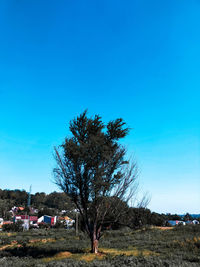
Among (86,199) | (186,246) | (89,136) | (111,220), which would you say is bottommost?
(186,246)

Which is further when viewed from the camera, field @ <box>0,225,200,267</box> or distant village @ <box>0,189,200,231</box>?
distant village @ <box>0,189,200,231</box>

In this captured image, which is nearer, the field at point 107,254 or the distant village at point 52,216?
the field at point 107,254

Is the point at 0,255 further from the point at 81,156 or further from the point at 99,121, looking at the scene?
the point at 99,121

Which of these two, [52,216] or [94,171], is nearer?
[94,171]

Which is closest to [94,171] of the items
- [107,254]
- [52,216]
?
[107,254]

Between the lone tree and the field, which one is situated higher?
the lone tree

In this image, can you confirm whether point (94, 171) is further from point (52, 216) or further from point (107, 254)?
point (52, 216)

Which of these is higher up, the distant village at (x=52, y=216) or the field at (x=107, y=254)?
the distant village at (x=52, y=216)

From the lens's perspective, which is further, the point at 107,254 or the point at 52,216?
the point at 52,216

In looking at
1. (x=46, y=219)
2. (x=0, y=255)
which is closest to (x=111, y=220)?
(x=0, y=255)

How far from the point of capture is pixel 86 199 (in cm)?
1669

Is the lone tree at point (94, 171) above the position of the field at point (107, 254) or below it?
above

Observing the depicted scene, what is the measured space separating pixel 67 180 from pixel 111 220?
4.76 metres

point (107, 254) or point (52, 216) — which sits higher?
point (52, 216)
